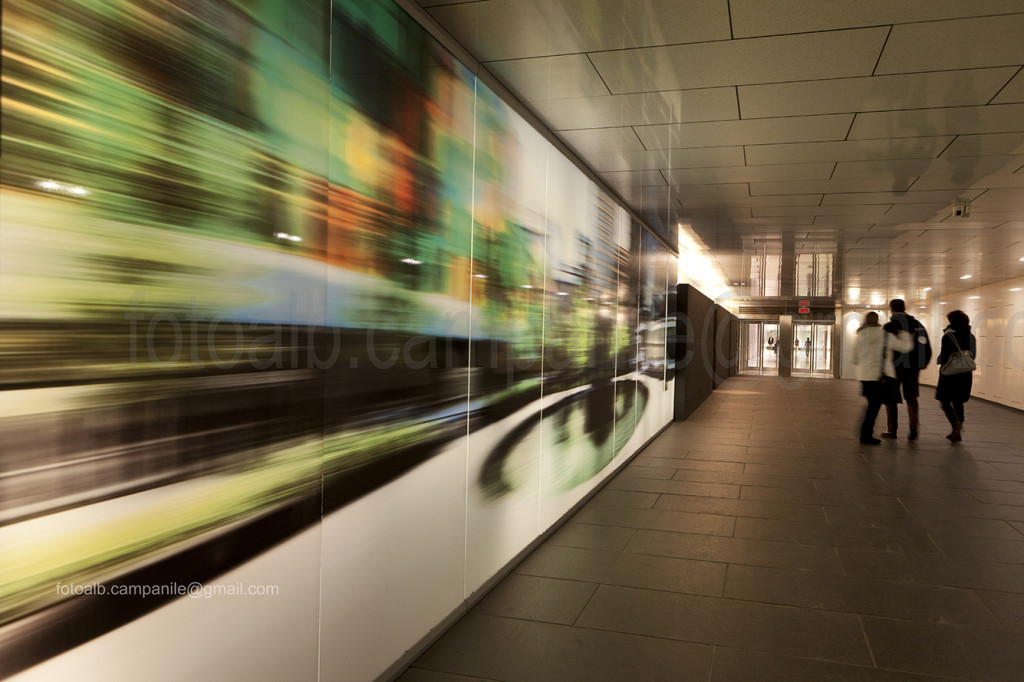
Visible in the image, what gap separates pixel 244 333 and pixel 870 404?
28.3ft

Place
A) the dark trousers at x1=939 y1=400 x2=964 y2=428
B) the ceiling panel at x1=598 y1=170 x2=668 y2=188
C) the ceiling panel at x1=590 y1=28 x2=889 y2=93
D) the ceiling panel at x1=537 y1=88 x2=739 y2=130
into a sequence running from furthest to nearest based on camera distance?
the dark trousers at x1=939 y1=400 x2=964 y2=428
the ceiling panel at x1=598 y1=170 x2=668 y2=188
the ceiling panel at x1=537 y1=88 x2=739 y2=130
the ceiling panel at x1=590 y1=28 x2=889 y2=93

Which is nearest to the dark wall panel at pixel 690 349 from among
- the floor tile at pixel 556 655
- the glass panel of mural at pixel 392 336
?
the floor tile at pixel 556 655

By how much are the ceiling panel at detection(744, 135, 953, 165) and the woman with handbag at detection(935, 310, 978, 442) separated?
188 inches

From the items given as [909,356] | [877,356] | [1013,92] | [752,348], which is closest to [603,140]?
[1013,92]

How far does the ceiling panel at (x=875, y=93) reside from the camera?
3.61m

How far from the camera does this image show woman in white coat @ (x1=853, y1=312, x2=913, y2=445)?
8.35m

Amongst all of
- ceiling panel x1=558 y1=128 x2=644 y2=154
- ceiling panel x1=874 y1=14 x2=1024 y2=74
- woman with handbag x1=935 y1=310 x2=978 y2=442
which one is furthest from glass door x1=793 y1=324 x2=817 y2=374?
ceiling panel x1=874 y1=14 x2=1024 y2=74

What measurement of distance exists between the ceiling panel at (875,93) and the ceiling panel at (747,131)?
0.58ft

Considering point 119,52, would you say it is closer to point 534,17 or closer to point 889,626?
point 534,17

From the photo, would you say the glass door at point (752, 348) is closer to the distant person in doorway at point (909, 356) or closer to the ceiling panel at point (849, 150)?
the distant person in doorway at point (909, 356)

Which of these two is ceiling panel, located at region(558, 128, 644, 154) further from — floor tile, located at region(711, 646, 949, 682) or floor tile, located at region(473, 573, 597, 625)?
floor tile, located at region(711, 646, 949, 682)

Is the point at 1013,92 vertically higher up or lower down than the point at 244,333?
higher up

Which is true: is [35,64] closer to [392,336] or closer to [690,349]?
[392,336]

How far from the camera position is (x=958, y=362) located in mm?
8773
